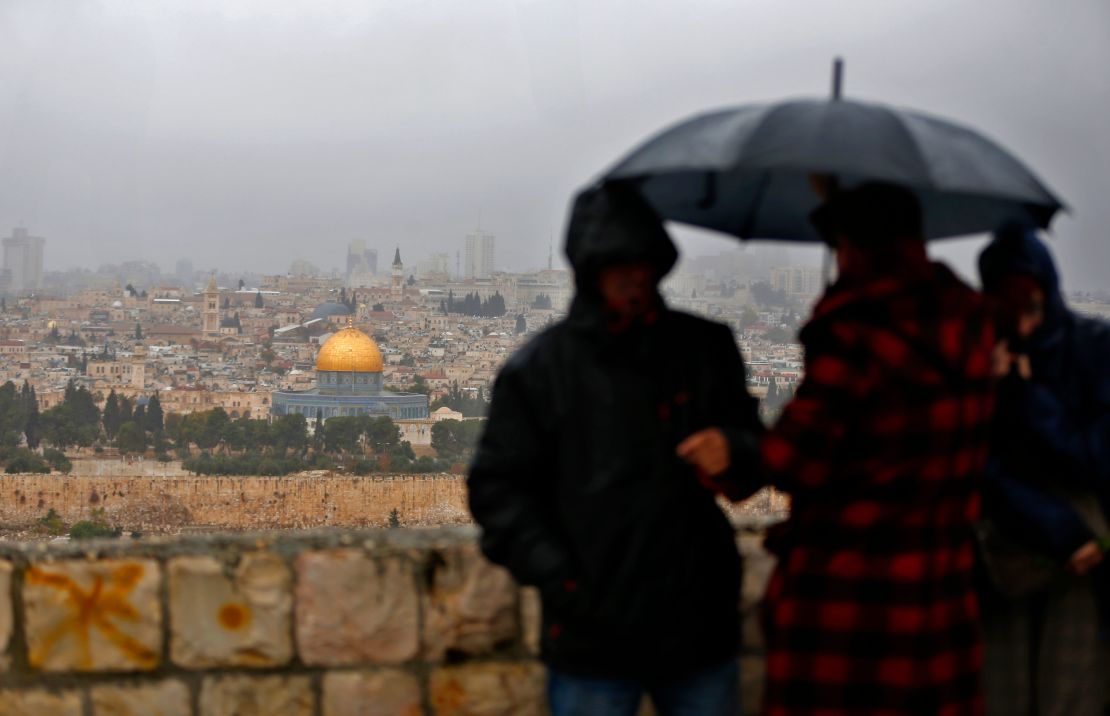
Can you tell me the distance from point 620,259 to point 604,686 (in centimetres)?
57

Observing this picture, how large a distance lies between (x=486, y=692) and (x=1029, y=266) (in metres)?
1.19

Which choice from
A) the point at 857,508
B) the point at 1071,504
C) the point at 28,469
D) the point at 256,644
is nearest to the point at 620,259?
the point at 857,508

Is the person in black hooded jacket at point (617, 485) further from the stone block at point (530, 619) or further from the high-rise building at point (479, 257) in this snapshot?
the high-rise building at point (479, 257)

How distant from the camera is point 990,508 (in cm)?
201

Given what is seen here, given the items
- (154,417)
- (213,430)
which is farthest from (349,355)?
(154,417)

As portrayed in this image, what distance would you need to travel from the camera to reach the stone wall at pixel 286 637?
2.45 meters

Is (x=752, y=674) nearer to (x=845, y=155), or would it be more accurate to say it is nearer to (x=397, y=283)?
(x=845, y=155)

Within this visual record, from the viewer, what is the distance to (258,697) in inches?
96.7

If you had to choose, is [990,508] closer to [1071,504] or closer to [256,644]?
[1071,504]

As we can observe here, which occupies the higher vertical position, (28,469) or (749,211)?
(749,211)

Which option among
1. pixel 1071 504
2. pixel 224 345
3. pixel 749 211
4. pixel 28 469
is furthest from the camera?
pixel 224 345

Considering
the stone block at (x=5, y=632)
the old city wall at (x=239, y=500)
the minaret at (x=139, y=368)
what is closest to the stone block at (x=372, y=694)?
the stone block at (x=5, y=632)

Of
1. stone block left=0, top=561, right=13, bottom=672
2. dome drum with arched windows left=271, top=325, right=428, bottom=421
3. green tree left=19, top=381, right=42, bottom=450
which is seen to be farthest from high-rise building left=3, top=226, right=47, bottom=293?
stone block left=0, top=561, right=13, bottom=672

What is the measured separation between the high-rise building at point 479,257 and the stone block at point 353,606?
86.4 m
